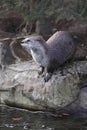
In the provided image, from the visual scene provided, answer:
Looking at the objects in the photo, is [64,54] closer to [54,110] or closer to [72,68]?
[72,68]

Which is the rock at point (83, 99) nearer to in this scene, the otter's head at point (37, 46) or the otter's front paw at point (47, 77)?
the otter's front paw at point (47, 77)

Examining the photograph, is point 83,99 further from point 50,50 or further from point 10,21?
point 10,21

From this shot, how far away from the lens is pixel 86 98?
33.7 ft

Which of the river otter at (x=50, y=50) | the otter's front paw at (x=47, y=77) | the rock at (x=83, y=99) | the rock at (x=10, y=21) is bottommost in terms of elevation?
the rock at (x=83, y=99)

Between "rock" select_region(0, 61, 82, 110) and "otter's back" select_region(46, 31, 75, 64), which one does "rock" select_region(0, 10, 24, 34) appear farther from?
"otter's back" select_region(46, 31, 75, 64)

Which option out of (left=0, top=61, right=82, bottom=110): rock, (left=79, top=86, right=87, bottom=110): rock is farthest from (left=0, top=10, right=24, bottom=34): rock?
(left=79, top=86, right=87, bottom=110): rock

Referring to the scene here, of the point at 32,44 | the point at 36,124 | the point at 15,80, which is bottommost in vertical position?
the point at 36,124

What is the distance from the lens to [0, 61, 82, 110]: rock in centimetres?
1028

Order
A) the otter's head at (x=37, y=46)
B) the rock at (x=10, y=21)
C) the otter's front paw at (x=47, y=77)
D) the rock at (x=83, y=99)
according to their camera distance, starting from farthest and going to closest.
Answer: the rock at (x=10, y=21) < the otter's front paw at (x=47, y=77) < the rock at (x=83, y=99) < the otter's head at (x=37, y=46)

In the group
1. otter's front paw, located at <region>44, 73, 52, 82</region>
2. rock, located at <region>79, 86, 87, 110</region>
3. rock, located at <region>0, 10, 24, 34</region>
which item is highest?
rock, located at <region>0, 10, 24, 34</region>

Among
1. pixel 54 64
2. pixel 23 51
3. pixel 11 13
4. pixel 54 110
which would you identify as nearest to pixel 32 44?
pixel 54 64

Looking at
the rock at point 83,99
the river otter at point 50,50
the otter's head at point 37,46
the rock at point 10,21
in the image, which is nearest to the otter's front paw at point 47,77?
the river otter at point 50,50

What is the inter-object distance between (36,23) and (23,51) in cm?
178

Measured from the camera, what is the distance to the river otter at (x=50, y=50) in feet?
32.9
